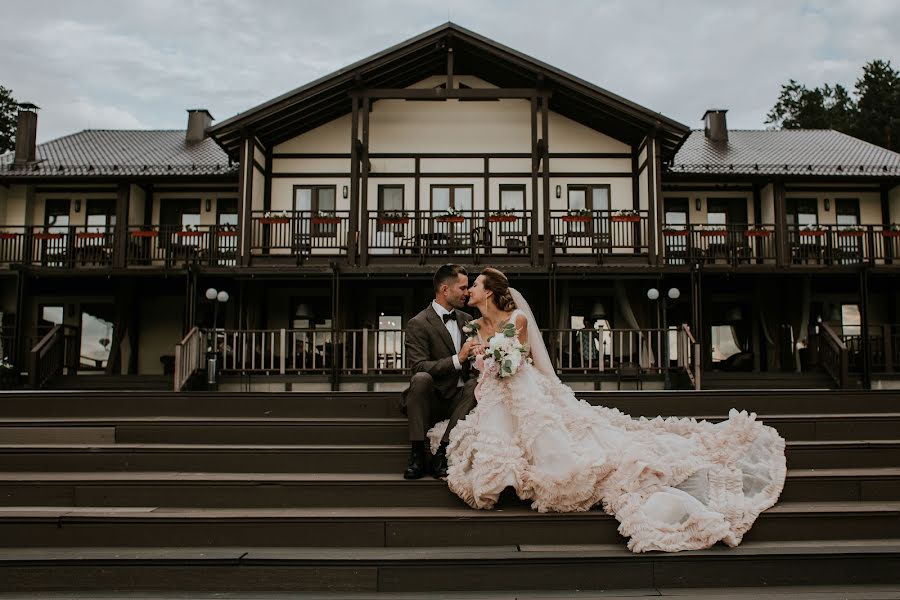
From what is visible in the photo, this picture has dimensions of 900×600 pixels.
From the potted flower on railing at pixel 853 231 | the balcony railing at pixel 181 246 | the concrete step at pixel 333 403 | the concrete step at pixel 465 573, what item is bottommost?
the concrete step at pixel 465 573

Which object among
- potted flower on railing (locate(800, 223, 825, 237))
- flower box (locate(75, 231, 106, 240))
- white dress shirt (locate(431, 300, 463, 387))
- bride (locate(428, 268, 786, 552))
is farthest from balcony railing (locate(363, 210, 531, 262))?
bride (locate(428, 268, 786, 552))

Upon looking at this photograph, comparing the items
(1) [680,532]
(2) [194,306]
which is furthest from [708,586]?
(2) [194,306]

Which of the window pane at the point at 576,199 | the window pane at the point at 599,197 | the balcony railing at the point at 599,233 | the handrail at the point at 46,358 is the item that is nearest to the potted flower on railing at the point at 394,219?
the balcony railing at the point at 599,233

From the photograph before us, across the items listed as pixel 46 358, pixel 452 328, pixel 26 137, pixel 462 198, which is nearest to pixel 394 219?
pixel 462 198

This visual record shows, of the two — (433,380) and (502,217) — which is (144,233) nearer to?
(502,217)

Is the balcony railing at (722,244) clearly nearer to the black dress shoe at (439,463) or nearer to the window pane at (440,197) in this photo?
the window pane at (440,197)

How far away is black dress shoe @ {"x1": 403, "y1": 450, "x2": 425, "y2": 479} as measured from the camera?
6.35 meters

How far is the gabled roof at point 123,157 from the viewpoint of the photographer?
20906 mm

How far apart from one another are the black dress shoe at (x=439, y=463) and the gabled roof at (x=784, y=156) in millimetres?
15793

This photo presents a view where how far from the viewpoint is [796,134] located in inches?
1061

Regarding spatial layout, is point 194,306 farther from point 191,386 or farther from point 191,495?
point 191,495

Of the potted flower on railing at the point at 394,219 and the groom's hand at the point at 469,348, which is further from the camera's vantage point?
the potted flower on railing at the point at 394,219

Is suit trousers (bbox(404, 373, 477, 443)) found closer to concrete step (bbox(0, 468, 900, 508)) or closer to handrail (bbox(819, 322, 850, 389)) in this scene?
concrete step (bbox(0, 468, 900, 508))

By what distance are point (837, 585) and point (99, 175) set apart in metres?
19.6
